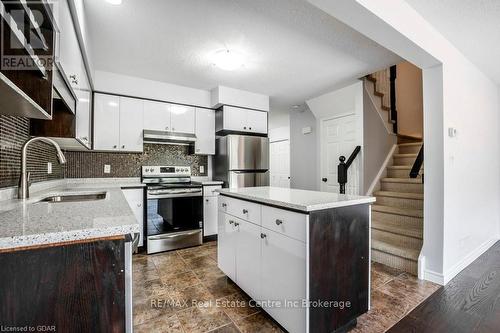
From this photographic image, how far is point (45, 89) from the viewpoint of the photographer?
1.07m

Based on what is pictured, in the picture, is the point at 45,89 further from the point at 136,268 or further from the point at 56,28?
the point at 136,268

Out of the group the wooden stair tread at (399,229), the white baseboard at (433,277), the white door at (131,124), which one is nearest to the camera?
the white baseboard at (433,277)

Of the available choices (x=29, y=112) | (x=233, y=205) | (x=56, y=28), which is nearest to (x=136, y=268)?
(x=233, y=205)

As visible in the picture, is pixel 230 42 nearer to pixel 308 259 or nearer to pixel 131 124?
pixel 131 124

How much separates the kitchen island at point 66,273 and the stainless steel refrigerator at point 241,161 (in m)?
2.93

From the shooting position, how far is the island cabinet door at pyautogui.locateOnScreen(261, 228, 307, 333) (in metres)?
1.43

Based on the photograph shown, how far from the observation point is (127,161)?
3613 millimetres

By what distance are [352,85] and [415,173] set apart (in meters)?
1.61

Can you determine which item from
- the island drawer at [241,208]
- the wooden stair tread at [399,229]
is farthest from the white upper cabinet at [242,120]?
the wooden stair tread at [399,229]

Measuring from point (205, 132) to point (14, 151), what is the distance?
2.55 m

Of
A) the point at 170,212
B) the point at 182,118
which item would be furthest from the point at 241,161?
the point at 170,212

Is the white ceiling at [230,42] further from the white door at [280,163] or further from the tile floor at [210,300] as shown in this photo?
the white door at [280,163]

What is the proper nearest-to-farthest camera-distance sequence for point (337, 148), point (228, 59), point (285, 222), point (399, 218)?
point (285, 222) < point (228, 59) < point (399, 218) < point (337, 148)

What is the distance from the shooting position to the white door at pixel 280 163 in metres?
6.74
